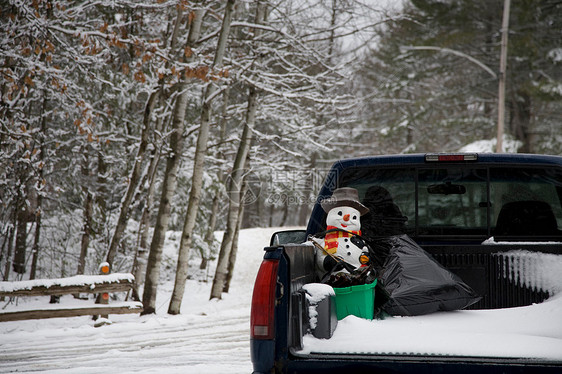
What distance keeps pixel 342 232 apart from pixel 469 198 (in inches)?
49.4

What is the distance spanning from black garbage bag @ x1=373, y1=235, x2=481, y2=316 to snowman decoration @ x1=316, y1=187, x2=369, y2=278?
23cm

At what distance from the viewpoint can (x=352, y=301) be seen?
3.71 metres

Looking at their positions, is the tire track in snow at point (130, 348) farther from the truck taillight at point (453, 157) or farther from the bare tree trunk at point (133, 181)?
the truck taillight at point (453, 157)

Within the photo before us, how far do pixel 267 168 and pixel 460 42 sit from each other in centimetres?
1352

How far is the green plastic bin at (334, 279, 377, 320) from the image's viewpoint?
3.69m

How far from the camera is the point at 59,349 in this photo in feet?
29.5

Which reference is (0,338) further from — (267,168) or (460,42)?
(460,42)

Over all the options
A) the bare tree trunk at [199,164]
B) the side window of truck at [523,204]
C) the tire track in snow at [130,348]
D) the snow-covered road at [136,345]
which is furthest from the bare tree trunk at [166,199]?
the side window of truck at [523,204]

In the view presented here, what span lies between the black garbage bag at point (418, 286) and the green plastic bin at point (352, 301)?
39 cm

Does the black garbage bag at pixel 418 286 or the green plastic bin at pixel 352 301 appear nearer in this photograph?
the green plastic bin at pixel 352 301

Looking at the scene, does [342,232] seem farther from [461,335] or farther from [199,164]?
[199,164]

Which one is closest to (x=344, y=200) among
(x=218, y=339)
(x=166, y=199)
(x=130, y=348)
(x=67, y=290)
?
(x=130, y=348)

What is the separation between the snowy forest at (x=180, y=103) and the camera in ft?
39.9

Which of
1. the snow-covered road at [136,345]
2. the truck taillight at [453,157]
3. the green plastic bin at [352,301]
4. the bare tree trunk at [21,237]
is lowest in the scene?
the snow-covered road at [136,345]
